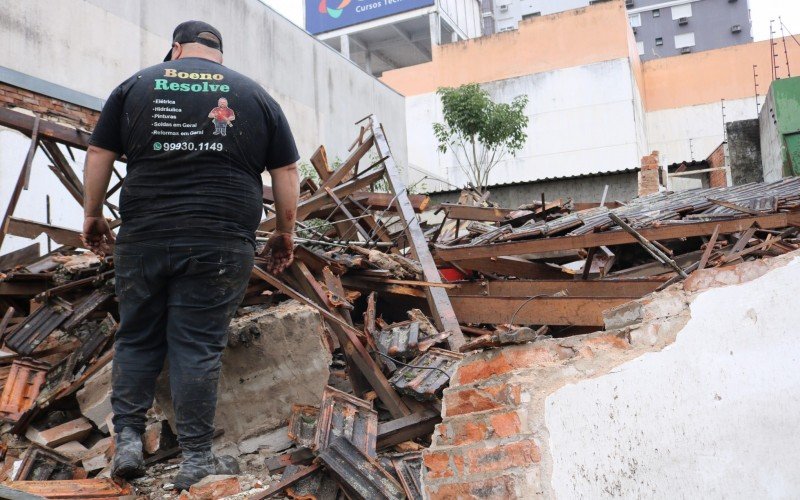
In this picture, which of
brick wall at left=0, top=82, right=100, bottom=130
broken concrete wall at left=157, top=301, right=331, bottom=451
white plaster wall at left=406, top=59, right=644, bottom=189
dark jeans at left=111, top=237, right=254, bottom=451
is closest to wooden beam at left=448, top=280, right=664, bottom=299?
broken concrete wall at left=157, top=301, right=331, bottom=451

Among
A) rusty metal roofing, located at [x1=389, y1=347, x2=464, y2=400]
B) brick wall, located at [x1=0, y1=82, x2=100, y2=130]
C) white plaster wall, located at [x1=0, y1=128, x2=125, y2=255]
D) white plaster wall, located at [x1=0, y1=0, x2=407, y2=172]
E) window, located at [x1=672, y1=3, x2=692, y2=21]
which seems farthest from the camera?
window, located at [x1=672, y1=3, x2=692, y2=21]

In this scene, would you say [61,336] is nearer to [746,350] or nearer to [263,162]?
[263,162]

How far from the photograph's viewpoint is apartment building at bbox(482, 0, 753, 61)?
134 feet

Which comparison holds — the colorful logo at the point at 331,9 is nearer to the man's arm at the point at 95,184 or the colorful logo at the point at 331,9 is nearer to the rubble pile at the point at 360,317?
the rubble pile at the point at 360,317

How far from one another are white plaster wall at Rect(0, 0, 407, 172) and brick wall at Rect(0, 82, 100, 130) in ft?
1.00

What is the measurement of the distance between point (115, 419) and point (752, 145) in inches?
680

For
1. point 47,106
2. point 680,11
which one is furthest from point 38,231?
point 680,11

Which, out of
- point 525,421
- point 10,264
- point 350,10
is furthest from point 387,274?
point 350,10

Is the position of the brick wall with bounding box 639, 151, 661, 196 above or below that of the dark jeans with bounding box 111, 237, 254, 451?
above

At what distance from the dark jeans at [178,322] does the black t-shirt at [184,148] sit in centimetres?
8

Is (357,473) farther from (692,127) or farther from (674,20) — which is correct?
(674,20)

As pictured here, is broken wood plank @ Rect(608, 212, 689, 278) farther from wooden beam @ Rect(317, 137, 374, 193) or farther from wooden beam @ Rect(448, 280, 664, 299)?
wooden beam @ Rect(317, 137, 374, 193)

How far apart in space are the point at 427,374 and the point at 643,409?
1.44 meters

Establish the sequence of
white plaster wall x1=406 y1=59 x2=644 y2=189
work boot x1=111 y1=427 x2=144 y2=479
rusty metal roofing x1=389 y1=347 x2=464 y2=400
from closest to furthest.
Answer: work boot x1=111 y1=427 x2=144 y2=479, rusty metal roofing x1=389 y1=347 x2=464 y2=400, white plaster wall x1=406 y1=59 x2=644 y2=189
